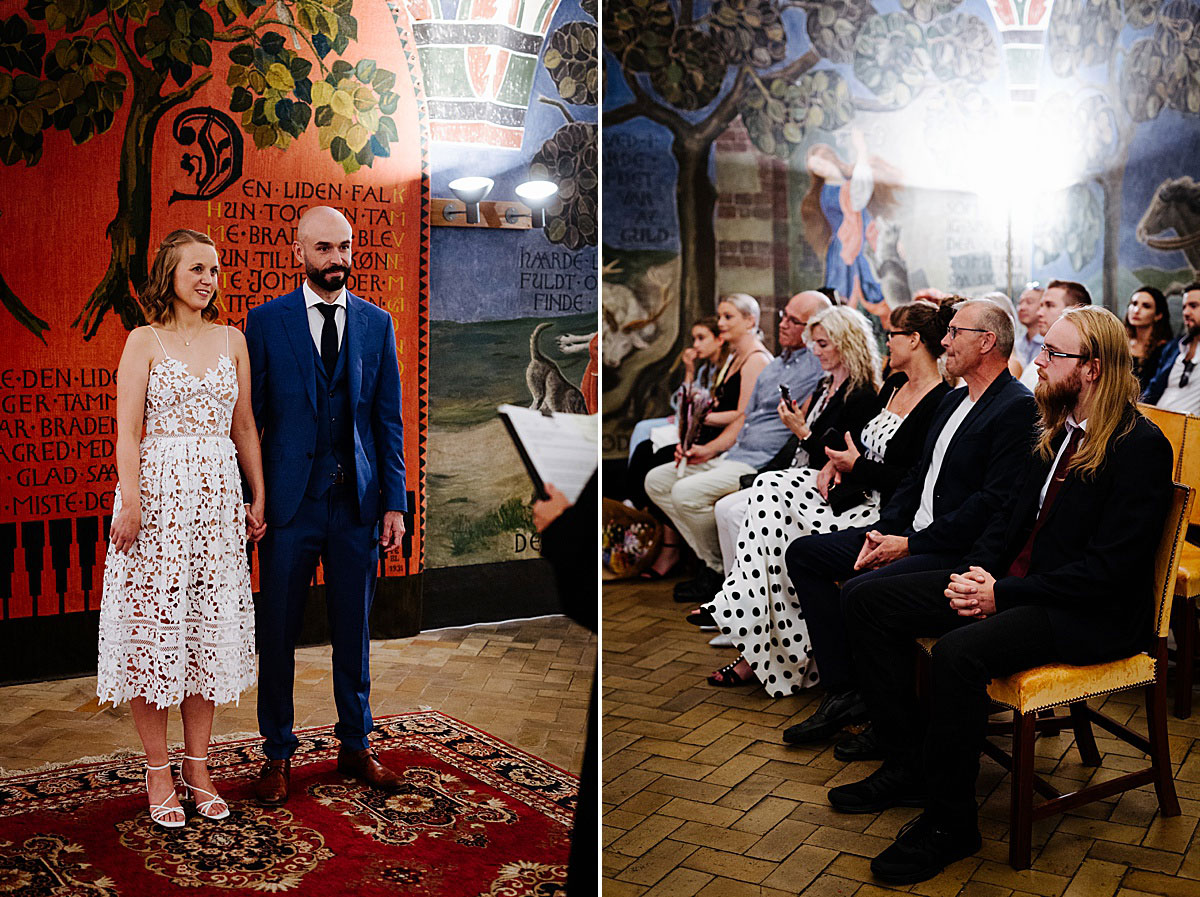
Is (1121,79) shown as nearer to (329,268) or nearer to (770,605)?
(770,605)

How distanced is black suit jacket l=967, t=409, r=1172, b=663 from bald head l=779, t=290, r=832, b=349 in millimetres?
2759

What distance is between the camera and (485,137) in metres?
2.36

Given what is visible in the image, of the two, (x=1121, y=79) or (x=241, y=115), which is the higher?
(x=1121, y=79)

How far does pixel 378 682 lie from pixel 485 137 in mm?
1147

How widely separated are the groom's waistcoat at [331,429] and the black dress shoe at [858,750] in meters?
2.19

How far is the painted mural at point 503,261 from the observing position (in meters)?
2.33

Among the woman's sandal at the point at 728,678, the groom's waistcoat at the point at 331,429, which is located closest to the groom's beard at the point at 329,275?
the groom's waistcoat at the point at 331,429

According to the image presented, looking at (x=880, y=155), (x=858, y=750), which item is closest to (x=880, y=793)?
(x=858, y=750)

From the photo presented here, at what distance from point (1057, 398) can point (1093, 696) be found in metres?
0.83

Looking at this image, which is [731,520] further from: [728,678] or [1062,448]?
[1062,448]

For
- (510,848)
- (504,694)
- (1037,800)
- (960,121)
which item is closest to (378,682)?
(504,694)

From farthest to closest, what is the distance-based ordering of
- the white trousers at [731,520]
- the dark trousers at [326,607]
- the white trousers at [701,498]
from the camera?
the white trousers at [701,498], the white trousers at [731,520], the dark trousers at [326,607]

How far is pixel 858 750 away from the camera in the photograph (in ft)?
12.5

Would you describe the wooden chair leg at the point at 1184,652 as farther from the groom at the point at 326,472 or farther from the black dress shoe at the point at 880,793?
the groom at the point at 326,472
